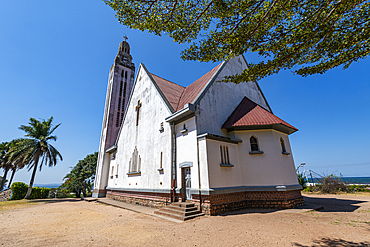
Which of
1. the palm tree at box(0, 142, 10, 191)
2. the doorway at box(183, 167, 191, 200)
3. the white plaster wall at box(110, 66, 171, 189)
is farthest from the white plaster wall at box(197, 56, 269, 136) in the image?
the palm tree at box(0, 142, 10, 191)

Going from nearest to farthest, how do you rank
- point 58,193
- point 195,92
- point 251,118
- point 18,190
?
point 251,118
point 195,92
point 18,190
point 58,193

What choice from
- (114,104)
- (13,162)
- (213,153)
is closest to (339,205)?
(213,153)

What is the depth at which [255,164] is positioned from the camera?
12.0 metres

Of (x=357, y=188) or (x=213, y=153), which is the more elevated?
(x=213, y=153)

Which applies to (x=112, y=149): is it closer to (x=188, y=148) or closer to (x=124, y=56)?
(x=188, y=148)

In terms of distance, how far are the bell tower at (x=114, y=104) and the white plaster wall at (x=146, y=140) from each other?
168 inches

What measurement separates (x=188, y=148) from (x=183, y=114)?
8.04 ft

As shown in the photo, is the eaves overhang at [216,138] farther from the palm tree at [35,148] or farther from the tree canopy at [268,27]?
the palm tree at [35,148]

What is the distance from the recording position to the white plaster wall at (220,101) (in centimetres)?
1248

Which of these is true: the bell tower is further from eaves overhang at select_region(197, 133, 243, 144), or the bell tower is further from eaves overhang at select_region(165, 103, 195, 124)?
eaves overhang at select_region(197, 133, 243, 144)

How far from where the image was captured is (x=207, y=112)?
1281cm

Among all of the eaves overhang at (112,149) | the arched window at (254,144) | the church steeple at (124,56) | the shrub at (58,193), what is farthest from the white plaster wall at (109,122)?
the arched window at (254,144)

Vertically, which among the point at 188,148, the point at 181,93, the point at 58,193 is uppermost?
the point at 181,93

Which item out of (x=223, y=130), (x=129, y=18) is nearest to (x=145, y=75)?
(x=223, y=130)
